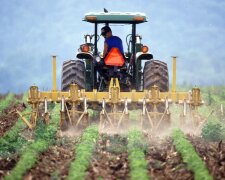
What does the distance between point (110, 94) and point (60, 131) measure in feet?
4.59

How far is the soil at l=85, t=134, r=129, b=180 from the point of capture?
35.7 ft

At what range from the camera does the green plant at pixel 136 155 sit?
10.4 meters

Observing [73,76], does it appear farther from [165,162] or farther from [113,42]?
[165,162]

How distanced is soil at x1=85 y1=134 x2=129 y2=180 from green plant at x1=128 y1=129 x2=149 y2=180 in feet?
0.44

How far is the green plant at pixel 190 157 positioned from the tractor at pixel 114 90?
1.58 metres

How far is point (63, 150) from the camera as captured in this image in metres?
12.9

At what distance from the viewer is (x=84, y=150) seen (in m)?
12.4

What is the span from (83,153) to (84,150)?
34 cm

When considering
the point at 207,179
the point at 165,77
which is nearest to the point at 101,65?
the point at 165,77

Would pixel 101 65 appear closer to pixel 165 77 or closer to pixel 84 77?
pixel 84 77

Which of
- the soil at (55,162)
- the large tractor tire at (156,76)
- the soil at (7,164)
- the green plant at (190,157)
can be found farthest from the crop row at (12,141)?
the large tractor tire at (156,76)

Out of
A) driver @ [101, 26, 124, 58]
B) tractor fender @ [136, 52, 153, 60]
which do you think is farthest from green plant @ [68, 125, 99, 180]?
tractor fender @ [136, 52, 153, 60]

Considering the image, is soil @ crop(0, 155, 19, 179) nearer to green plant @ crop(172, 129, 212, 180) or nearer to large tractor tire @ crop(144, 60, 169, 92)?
green plant @ crop(172, 129, 212, 180)

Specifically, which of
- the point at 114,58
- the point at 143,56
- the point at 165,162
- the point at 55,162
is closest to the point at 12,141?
the point at 55,162
